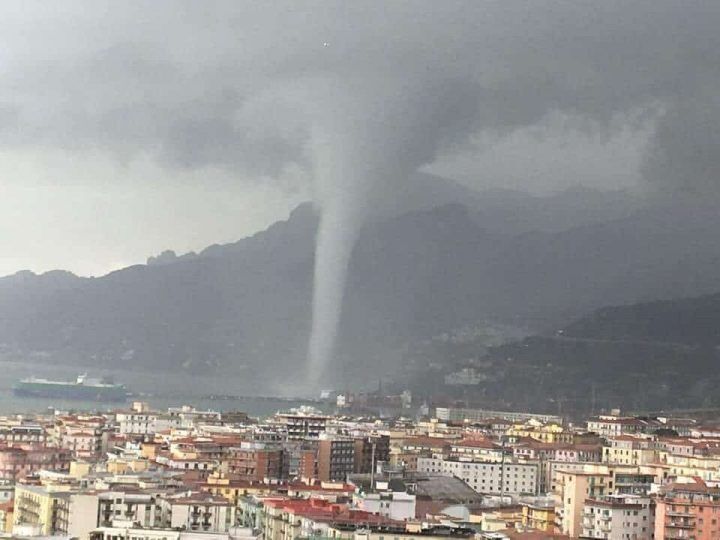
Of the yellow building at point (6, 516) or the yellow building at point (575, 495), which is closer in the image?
the yellow building at point (6, 516)

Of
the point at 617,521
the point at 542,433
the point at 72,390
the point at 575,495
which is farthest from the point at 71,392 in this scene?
the point at 617,521

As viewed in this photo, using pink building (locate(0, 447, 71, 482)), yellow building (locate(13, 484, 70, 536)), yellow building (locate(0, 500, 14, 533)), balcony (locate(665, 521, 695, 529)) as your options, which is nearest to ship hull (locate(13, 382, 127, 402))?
A: pink building (locate(0, 447, 71, 482))

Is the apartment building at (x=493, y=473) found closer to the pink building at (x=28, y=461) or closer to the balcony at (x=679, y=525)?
the pink building at (x=28, y=461)

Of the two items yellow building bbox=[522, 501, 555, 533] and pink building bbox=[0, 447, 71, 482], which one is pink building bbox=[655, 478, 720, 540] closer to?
yellow building bbox=[522, 501, 555, 533]

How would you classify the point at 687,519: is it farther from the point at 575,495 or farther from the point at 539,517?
the point at 539,517

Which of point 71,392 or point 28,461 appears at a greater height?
point 71,392

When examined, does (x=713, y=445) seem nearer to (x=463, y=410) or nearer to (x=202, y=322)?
(x=463, y=410)

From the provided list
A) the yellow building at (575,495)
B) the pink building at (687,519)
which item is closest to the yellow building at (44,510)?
the yellow building at (575,495)

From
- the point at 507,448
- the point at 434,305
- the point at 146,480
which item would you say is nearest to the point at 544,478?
the point at 507,448

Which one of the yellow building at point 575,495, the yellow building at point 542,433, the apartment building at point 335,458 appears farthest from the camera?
the yellow building at point 542,433

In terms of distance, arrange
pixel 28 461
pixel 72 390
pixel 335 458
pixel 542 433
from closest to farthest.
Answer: pixel 28 461 → pixel 335 458 → pixel 542 433 → pixel 72 390
